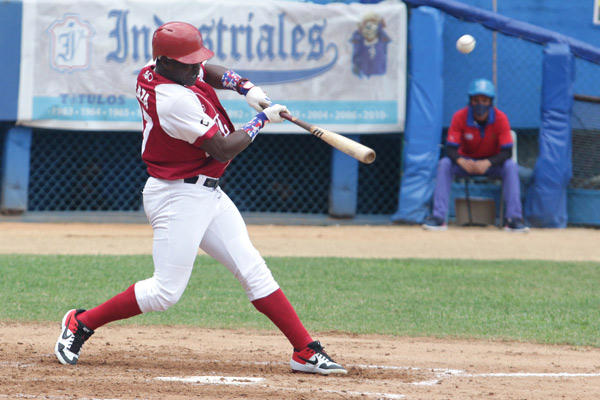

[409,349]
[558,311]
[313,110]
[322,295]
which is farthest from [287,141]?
[409,349]

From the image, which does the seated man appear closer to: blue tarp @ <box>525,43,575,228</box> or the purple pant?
the purple pant

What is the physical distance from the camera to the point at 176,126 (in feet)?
13.1

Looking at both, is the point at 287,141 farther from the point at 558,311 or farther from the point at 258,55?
the point at 558,311

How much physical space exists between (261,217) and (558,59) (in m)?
4.09

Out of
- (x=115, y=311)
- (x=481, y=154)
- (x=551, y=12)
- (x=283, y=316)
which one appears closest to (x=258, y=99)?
(x=283, y=316)

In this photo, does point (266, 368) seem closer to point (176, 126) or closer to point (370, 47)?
point (176, 126)

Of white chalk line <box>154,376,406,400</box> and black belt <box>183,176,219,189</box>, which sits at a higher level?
black belt <box>183,176,219,189</box>

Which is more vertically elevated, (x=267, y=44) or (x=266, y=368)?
(x=267, y=44)

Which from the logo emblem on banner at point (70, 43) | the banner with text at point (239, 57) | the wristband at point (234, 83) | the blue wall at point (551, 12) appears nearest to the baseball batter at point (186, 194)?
the wristband at point (234, 83)

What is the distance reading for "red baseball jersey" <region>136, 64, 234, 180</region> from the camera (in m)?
3.97

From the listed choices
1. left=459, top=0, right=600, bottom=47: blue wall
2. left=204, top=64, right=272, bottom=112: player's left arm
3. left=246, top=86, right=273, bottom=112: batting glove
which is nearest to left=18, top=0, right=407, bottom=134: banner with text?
left=459, top=0, right=600, bottom=47: blue wall

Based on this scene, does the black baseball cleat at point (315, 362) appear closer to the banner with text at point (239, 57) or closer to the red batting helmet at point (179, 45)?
the red batting helmet at point (179, 45)

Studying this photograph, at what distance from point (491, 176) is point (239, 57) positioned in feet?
11.1

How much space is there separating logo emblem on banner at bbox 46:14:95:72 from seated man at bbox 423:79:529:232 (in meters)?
4.51
